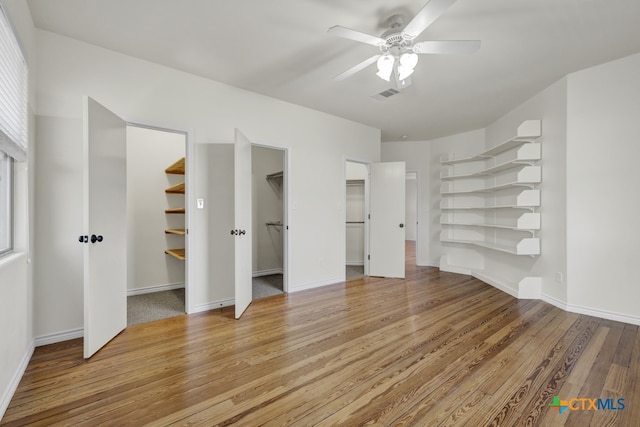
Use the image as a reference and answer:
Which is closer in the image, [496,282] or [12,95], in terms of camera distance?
[12,95]

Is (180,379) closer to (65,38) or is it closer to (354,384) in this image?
(354,384)

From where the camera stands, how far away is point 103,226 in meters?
2.36

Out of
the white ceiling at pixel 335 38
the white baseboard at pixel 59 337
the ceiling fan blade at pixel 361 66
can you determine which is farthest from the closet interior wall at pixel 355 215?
the white baseboard at pixel 59 337

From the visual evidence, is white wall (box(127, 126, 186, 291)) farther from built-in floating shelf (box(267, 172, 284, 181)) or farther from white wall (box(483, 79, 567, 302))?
white wall (box(483, 79, 567, 302))

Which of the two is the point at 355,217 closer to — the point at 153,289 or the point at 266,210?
the point at 266,210

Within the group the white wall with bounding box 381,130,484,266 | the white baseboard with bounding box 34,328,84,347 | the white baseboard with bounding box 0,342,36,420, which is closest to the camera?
the white baseboard with bounding box 0,342,36,420

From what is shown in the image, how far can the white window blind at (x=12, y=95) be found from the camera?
1.61 m

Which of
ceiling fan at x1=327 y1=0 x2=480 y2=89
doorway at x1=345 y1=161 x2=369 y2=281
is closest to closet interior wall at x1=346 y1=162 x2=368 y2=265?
doorway at x1=345 y1=161 x2=369 y2=281

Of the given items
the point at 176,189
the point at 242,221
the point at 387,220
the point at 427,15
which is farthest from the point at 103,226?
the point at 387,220

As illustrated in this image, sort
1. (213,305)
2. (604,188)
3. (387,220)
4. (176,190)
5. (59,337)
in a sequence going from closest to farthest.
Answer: (59,337) → (604,188) → (213,305) → (176,190) → (387,220)

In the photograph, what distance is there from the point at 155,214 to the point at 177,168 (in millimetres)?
747

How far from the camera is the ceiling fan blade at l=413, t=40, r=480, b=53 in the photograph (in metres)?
1.92

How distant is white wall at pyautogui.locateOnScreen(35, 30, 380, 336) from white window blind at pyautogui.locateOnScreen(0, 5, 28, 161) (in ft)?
1.35

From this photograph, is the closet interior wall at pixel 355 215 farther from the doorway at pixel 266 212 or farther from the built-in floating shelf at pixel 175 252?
the built-in floating shelf at pixel 175 252
